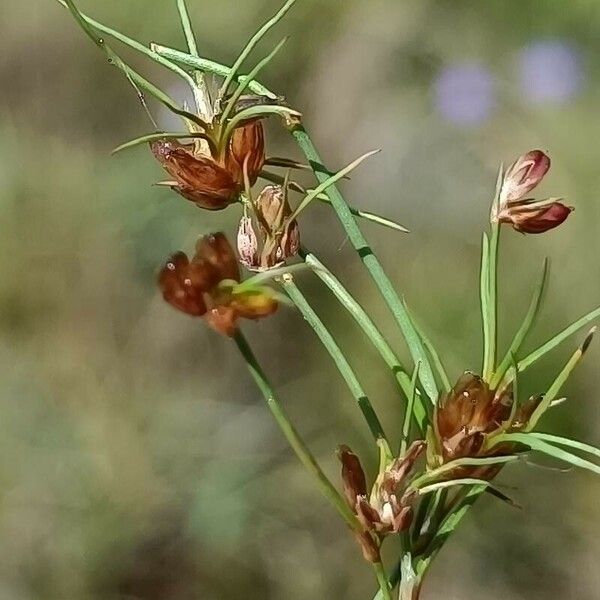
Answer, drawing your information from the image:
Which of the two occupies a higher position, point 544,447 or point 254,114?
point 254,114

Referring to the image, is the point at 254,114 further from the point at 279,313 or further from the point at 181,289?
the point at 279,313

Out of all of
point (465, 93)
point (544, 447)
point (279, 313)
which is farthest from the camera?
point (465, 93)

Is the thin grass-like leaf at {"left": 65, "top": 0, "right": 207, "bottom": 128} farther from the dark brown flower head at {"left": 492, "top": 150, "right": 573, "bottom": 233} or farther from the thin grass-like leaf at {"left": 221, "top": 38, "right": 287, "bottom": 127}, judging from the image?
the dark brown flower head at {"left": 492, "top": 150, "right": 573, "bottom": 233}

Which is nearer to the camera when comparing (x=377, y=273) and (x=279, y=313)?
(x=377, y=273)

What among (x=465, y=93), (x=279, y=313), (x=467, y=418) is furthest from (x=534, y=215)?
(x=465, y=93)

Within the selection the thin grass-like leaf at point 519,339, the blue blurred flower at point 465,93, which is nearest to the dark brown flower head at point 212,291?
the thin grass-like leaf at point 519,339

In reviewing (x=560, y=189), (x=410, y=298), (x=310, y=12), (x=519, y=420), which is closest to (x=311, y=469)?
(x=519, y=420)

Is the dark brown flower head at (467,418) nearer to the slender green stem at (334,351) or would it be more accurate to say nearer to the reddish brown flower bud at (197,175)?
the slender green stem at (334,351)

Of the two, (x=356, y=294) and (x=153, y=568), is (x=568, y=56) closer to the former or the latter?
(x=356, y=294)
